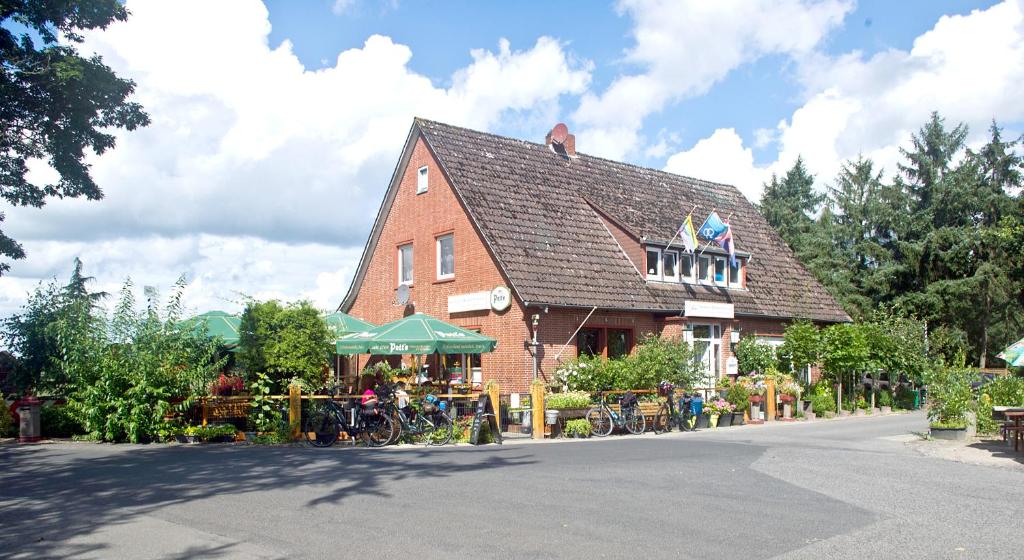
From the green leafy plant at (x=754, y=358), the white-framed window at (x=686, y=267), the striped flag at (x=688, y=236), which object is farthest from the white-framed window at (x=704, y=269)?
the green leafy plant at (x=754, y=358)

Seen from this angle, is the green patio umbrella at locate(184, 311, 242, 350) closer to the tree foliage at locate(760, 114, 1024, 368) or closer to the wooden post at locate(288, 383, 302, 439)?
the wooden post at locate(288, 383, 302, 439)

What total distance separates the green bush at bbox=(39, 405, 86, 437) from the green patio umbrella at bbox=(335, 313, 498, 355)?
656cm

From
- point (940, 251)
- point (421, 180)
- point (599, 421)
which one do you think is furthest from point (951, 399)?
point (940, 251)

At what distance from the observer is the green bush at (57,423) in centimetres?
2052

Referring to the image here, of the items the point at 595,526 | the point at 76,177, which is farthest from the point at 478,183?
the point at 595,526

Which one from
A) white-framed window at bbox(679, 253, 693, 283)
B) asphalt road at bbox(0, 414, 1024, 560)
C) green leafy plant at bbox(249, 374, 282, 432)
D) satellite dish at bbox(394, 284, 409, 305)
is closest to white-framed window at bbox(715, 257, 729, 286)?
white-framed window at bbox(679, 253, 693, 283)

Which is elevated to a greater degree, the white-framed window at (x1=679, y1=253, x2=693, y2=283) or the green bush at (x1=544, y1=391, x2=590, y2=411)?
the white-framed window at (x1=679, y1=253, x2=693, y2=283)

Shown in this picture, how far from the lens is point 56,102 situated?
22.6 metres

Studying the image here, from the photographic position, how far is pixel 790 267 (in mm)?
33500

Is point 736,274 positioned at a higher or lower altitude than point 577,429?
higher

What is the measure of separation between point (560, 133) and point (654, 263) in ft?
23.0

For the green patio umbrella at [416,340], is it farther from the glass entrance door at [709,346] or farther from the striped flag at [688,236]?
the striped flag at [688,236]

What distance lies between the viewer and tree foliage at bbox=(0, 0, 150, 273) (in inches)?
862

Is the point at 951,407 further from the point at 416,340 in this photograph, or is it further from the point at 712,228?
the point at 416,340
